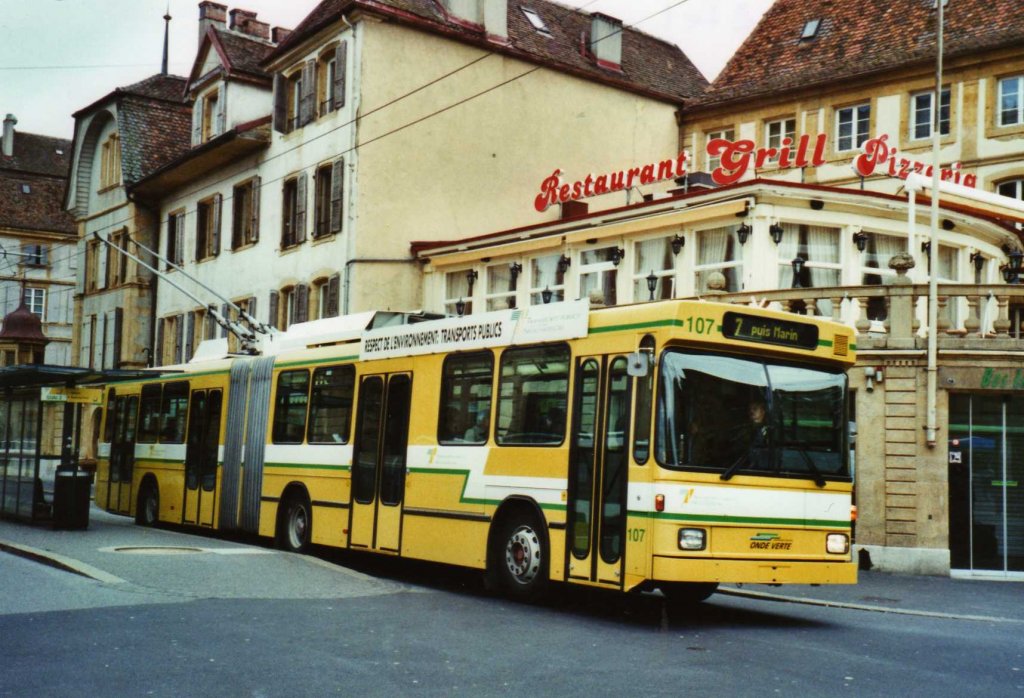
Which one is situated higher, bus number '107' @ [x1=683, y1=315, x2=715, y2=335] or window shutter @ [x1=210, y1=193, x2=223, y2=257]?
window shutter @ [x1=210, y1=193, x2=223, y2=257]

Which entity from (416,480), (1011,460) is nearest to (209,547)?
(416,480)

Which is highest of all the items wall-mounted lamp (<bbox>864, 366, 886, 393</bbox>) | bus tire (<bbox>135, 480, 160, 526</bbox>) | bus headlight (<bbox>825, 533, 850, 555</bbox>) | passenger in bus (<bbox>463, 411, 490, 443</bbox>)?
wall-mounted lamp (<bbox>864, 366, 886, 393</bbox>)

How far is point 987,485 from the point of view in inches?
802

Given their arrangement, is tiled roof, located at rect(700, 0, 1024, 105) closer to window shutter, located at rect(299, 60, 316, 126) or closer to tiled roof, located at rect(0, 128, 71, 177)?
window shutter, located at rect(299, 60, 316, 126)

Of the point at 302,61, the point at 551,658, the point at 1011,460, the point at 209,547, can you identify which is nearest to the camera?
the point at 551,658

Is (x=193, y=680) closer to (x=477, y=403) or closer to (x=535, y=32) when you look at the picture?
(x=477, y=403)

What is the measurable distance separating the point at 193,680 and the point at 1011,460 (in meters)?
15.4

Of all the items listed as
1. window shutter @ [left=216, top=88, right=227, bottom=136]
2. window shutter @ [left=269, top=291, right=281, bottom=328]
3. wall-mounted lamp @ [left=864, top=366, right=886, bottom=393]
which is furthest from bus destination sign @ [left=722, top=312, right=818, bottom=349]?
window shutter @ [left=216, top=88, right=227, bottom=136]

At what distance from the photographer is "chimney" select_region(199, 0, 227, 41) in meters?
44.9

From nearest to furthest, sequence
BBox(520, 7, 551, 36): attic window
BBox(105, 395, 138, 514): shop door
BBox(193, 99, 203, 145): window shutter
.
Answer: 1. BBox(105, 395, 138, 514): shop door
2. BBox(520, 7, 551, 36): attic window
3. BBox(193, 99, 203, 145): window shutter

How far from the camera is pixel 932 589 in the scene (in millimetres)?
17875

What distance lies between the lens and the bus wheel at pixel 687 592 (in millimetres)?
13375

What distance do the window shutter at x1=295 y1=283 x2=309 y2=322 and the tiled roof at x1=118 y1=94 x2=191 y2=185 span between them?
40.2 ft

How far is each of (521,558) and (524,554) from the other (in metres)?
0.08
